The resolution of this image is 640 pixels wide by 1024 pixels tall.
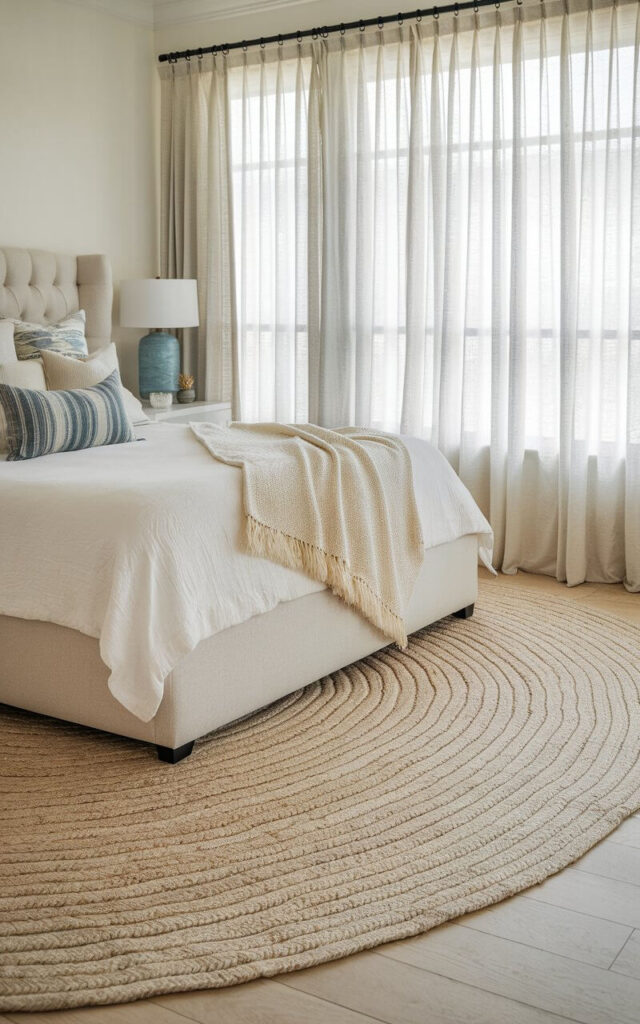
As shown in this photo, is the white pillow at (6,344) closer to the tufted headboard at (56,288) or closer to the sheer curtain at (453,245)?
the tufted headboard at (56,288)

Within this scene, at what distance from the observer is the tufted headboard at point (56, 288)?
474cm

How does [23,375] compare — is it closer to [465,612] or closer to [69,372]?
[69,372]

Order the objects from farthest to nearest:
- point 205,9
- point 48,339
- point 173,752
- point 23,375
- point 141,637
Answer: point 205,9, point 48,339, point 23,375, point 173,752, point 141,637

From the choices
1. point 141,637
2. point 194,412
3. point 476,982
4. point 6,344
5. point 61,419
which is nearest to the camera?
point 476,982

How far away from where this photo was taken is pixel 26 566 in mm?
2789

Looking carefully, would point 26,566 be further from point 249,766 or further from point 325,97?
point 325,97

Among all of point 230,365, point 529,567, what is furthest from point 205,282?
point 529,567

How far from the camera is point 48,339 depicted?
4414 mm

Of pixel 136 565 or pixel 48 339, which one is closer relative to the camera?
pixel 136 565

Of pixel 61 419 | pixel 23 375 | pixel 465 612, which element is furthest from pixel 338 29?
pixel 465 612

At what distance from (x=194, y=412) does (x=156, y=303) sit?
1.88 feet

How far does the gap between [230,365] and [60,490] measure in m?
2.81

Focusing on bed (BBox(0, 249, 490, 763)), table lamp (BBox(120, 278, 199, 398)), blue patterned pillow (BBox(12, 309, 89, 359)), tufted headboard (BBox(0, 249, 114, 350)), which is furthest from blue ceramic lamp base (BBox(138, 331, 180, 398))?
bed (BBox(0, 249, 490, 763))

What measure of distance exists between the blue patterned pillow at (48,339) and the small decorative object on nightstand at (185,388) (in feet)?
2.90
